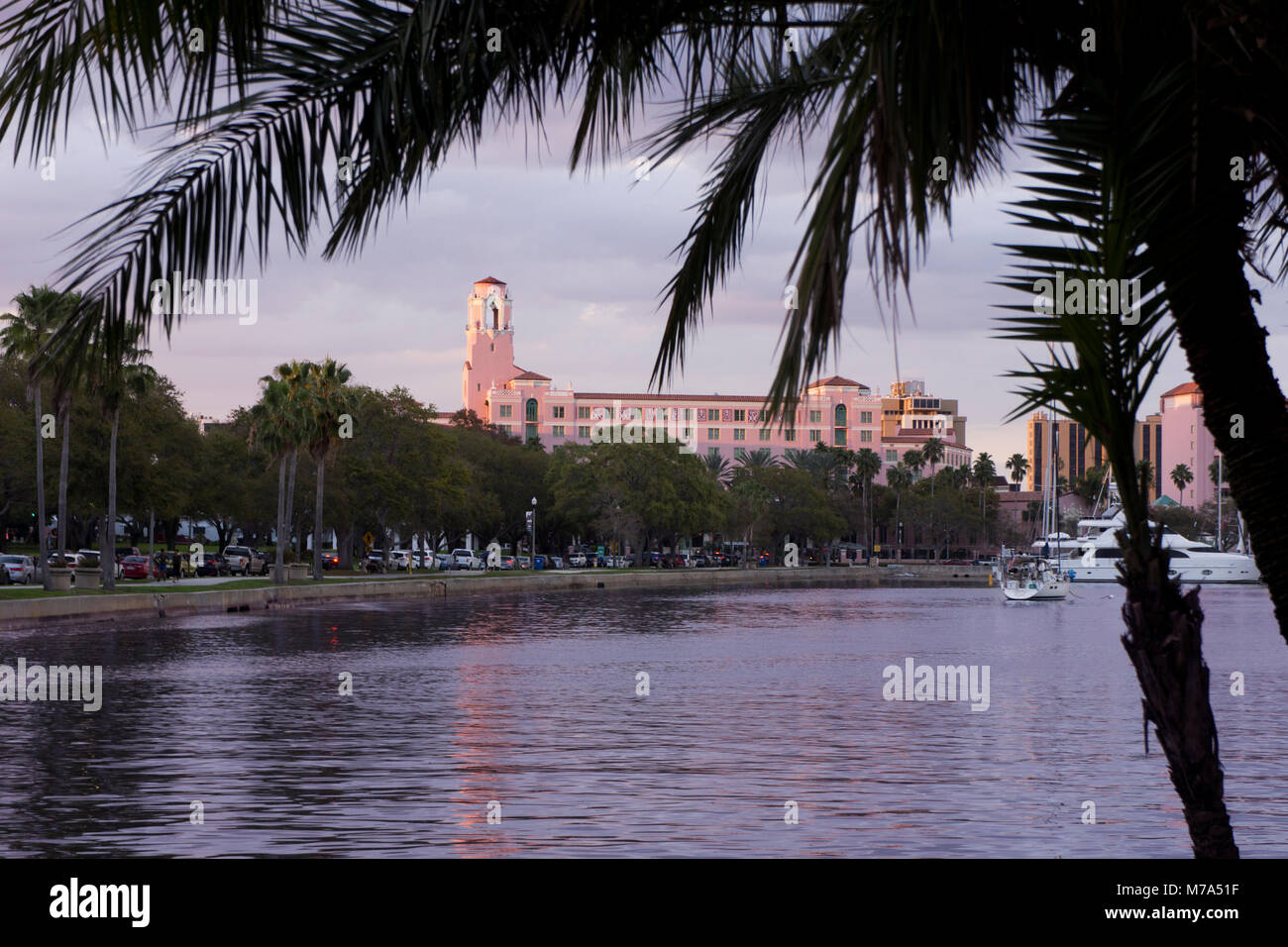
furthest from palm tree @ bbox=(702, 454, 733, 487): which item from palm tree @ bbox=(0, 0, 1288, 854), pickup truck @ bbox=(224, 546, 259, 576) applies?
palm tree @ bbox=(0, 0, 1288, 854)

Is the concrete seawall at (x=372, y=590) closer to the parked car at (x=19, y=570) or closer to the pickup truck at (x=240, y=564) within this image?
the parked car at (x=19, y=570)

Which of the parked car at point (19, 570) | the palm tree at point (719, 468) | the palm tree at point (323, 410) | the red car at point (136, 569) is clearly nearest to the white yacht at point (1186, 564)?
the palm tree at point (323, 410)

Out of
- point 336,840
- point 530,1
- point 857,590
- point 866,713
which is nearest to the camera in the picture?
point 530,1

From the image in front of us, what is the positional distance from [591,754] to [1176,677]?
13606 millimetres

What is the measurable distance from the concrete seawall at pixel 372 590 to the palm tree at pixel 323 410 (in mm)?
4522

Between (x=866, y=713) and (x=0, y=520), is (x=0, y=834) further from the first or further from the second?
(x=0, y=520)

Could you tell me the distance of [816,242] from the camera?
3801 mm

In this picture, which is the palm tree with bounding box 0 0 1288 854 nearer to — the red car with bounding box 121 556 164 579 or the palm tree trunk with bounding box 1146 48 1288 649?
the palm tree trunk with bounding box 1146 48 1288 649

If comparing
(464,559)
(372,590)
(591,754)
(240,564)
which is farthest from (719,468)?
(591,754)

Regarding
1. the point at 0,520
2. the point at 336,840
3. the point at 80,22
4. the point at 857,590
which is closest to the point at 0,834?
the point at 336,840

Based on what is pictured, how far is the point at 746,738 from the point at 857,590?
3000 inches

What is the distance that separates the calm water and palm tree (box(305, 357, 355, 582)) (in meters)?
31.8

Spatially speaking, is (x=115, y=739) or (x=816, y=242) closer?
(x=816, y=242)
